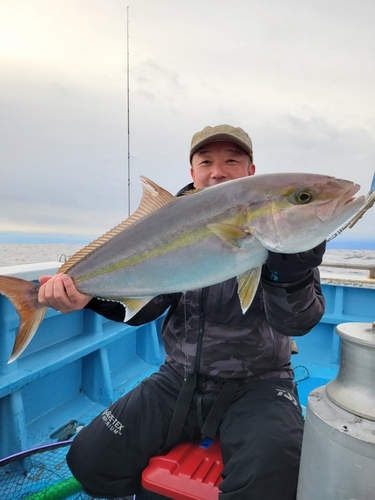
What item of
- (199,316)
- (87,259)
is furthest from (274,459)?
(87,259)

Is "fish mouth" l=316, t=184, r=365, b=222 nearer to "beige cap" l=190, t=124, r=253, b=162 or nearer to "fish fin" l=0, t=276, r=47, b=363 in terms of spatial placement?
"beige cap" l=190, t=124, r=253, b=162

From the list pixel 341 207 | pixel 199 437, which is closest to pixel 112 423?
pixel 199 437

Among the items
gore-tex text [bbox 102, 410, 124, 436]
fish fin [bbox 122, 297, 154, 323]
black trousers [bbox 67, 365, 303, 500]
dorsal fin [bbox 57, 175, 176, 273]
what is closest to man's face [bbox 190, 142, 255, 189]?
dorsal fin [bbox 57, 175, 176, 273]

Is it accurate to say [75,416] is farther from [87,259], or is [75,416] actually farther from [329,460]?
[329,460]

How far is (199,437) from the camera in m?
2.36

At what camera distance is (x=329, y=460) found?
1363mm

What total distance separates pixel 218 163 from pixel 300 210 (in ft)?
4.44

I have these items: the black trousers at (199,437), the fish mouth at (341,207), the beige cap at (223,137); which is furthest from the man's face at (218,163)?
the black trousers at (199,437)

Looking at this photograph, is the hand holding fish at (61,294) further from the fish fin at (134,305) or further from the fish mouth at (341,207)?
the fish mouth at (341,207)

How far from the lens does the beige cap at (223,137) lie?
2853 millimetres

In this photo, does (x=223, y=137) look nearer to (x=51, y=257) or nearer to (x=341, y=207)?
(x=341, y=207)

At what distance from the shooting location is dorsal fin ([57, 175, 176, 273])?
Result: 2105mm

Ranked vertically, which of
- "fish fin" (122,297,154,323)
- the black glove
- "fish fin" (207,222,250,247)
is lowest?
"fish fin" (122,297,154,323)

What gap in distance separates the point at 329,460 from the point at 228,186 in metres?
1.21
